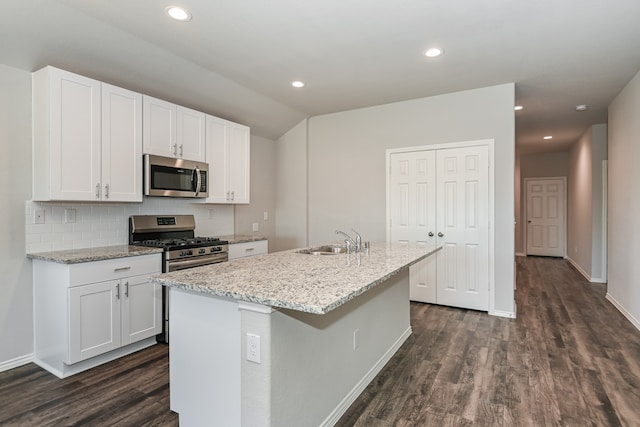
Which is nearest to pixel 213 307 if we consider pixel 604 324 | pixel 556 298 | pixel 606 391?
A: pixel 606 391

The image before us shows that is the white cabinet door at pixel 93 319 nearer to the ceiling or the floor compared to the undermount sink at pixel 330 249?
nearer to the floor

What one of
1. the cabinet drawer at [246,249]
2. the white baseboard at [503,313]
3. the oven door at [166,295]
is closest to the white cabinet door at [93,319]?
the oven door at [166,295]

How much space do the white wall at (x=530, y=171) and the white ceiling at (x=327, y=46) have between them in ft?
15.9

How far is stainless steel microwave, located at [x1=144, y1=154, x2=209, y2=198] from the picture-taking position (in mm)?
3268

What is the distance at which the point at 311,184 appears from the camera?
533cm

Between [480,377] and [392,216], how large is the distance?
238cm

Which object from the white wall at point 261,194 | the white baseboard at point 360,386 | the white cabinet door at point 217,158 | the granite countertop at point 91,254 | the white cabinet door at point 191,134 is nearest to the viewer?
the white baseboard at point 360,386

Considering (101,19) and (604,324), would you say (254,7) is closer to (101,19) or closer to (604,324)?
(101,19)

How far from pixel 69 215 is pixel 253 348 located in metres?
2.45

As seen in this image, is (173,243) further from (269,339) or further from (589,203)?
(589,203)

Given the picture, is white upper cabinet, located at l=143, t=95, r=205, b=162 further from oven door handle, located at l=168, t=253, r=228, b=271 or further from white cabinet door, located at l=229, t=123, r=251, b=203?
oven door handle, located at l=168, t=253, r=228, b=271

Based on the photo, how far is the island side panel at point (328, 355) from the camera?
1565 mm

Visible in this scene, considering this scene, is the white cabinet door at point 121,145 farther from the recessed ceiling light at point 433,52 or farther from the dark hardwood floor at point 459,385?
the recessed ceiling light at point 433,52

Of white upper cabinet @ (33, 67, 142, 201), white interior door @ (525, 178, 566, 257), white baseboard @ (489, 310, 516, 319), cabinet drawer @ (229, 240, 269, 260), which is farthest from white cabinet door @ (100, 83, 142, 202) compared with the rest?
white interior door @ (525, 178, 566, 257)
